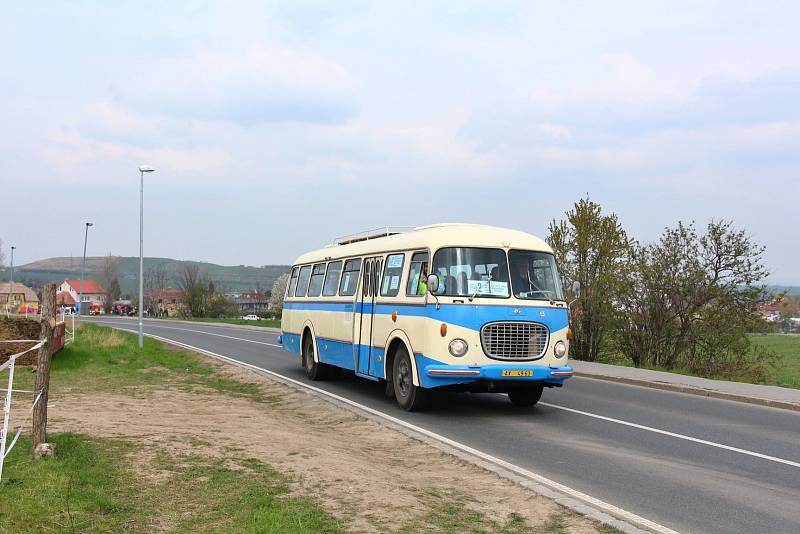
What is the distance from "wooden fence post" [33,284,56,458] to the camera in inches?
309

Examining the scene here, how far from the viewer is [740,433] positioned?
10633mm

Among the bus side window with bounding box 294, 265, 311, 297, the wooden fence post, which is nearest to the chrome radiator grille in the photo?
the wooden fence post

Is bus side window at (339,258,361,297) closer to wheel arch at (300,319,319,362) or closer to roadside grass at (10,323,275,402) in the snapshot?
wheel arch at (300,319,319,362)

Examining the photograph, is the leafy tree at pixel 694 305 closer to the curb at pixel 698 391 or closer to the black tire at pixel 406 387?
the curb at pixel 698 391

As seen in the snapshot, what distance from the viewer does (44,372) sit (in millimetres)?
8117

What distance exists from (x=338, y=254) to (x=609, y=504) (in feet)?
Result: 35.6

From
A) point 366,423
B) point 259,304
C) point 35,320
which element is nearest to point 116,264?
point 259,304

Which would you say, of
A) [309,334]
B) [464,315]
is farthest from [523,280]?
[309,334]

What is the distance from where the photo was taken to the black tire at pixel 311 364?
17578 mm

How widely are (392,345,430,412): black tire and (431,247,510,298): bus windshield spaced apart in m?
1.48

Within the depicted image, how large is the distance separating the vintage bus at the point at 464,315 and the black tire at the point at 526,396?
0.02 metres

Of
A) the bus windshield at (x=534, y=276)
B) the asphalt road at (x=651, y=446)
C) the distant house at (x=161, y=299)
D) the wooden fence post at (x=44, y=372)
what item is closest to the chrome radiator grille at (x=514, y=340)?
the bus windshield at (x=534, y=276)

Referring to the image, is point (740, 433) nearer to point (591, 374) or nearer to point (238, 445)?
point (238, 445)

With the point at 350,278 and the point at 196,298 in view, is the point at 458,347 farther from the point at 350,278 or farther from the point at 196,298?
the point at 196,298
